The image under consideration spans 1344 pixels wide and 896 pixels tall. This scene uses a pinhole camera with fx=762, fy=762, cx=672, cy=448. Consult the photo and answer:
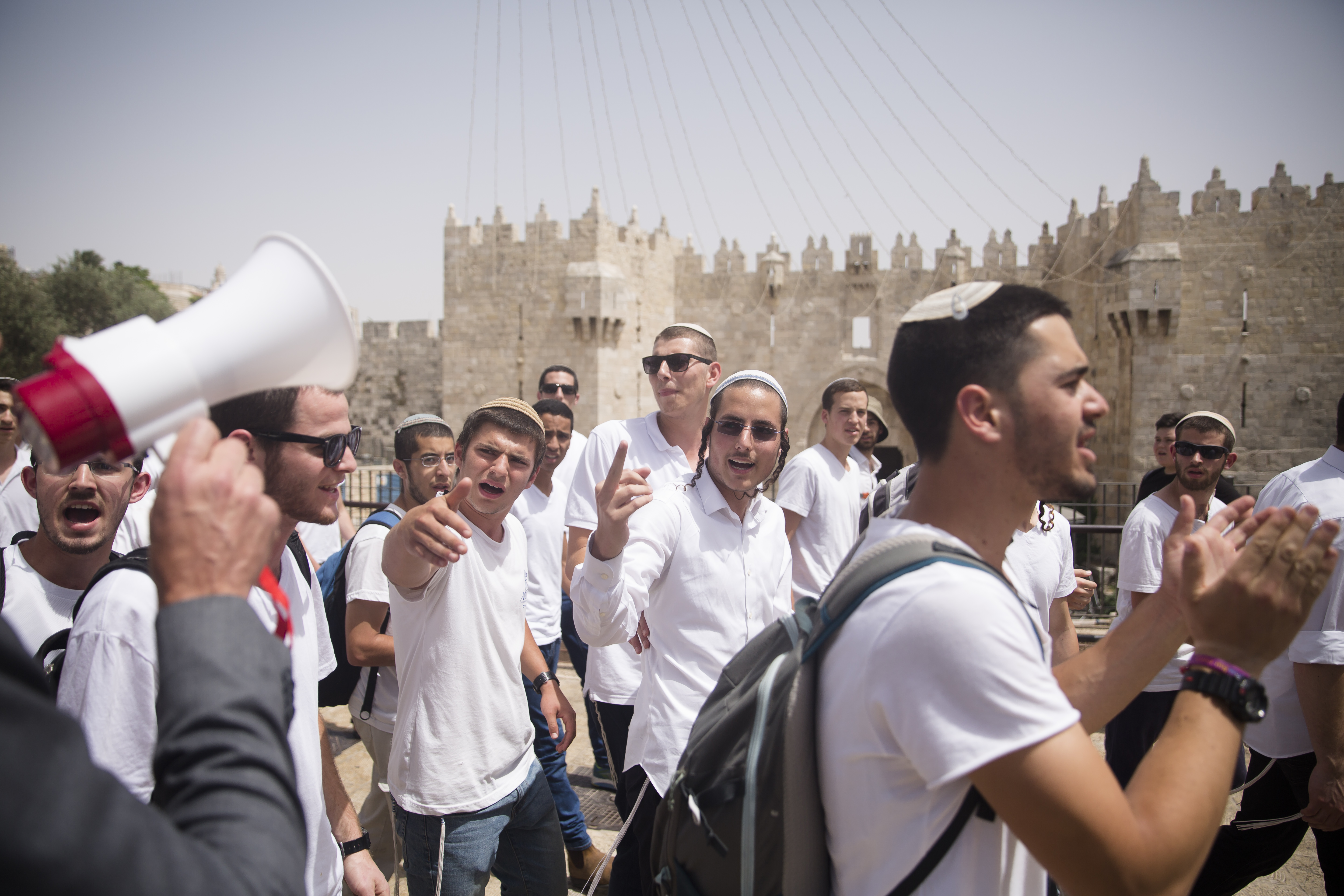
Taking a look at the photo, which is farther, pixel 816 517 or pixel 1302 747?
pixel 816 517

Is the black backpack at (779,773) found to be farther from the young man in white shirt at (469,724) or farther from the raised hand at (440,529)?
the young man in white shirt at (469,724)

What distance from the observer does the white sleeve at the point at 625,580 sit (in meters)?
2.22

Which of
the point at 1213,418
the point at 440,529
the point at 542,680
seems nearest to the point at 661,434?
the point at 542,680

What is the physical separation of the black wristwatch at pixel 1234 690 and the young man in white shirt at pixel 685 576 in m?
1.25

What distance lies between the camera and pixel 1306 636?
8.92ft

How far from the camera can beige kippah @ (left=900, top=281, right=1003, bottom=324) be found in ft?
4.29

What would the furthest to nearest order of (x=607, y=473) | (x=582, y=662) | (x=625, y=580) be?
(x=582, y=662) → (x=607, y=473) → (x=625, y=580)

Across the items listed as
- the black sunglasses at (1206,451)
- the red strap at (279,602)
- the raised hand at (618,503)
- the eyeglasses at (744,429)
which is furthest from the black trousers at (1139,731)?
the red strap at (279,602)

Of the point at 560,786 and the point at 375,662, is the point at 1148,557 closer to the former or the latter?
the point at 560,786

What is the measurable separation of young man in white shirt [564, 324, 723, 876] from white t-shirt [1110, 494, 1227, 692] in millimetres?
2065

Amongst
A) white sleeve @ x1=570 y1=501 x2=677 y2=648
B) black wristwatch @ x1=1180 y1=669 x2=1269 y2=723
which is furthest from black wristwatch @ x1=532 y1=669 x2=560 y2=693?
black wristwatch @ x1=1180 y1=669 x2=1269 y2=723

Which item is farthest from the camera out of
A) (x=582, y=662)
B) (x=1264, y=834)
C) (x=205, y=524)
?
(x=582, y=662)

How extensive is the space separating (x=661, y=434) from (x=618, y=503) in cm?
170

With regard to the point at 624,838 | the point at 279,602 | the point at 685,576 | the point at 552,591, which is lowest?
the point at 624,838
